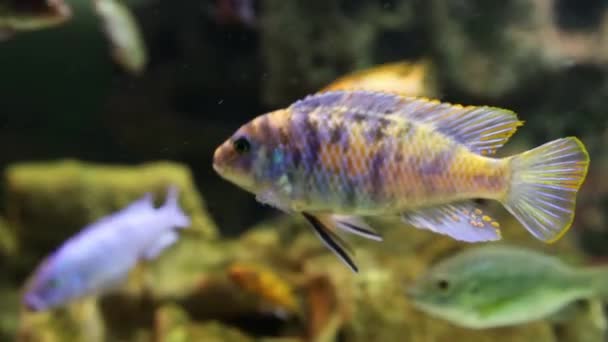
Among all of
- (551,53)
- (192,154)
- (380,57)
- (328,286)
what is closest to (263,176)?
(328,286)

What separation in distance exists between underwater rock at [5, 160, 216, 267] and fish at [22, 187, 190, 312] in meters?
1.42

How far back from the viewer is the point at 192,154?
3.43 meters

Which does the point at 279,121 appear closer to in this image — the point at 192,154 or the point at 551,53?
the point at 192,154

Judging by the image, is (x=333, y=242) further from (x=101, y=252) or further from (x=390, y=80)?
(x=101, y=252)

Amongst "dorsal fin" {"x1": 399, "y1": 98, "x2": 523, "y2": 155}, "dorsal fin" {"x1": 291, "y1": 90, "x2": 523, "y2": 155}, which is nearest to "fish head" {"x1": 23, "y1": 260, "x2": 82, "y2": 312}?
"dorsal fin" {"x1": 291, "y1": 90, "x2": 523, "y2": 155}

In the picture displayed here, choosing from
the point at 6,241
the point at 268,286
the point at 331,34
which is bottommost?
the point at 6,241

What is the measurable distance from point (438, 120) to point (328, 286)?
186 centimetres

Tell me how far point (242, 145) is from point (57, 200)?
3.14m

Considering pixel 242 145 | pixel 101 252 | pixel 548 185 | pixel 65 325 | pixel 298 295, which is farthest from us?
pixel 298 295

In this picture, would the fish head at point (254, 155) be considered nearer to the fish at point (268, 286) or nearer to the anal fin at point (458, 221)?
the anal fin at point (458, 221)

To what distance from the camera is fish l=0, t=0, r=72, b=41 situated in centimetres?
144

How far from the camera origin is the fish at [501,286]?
171cm

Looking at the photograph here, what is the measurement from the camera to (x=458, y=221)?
81cm

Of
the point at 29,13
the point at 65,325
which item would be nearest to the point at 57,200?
the point at 65,325
